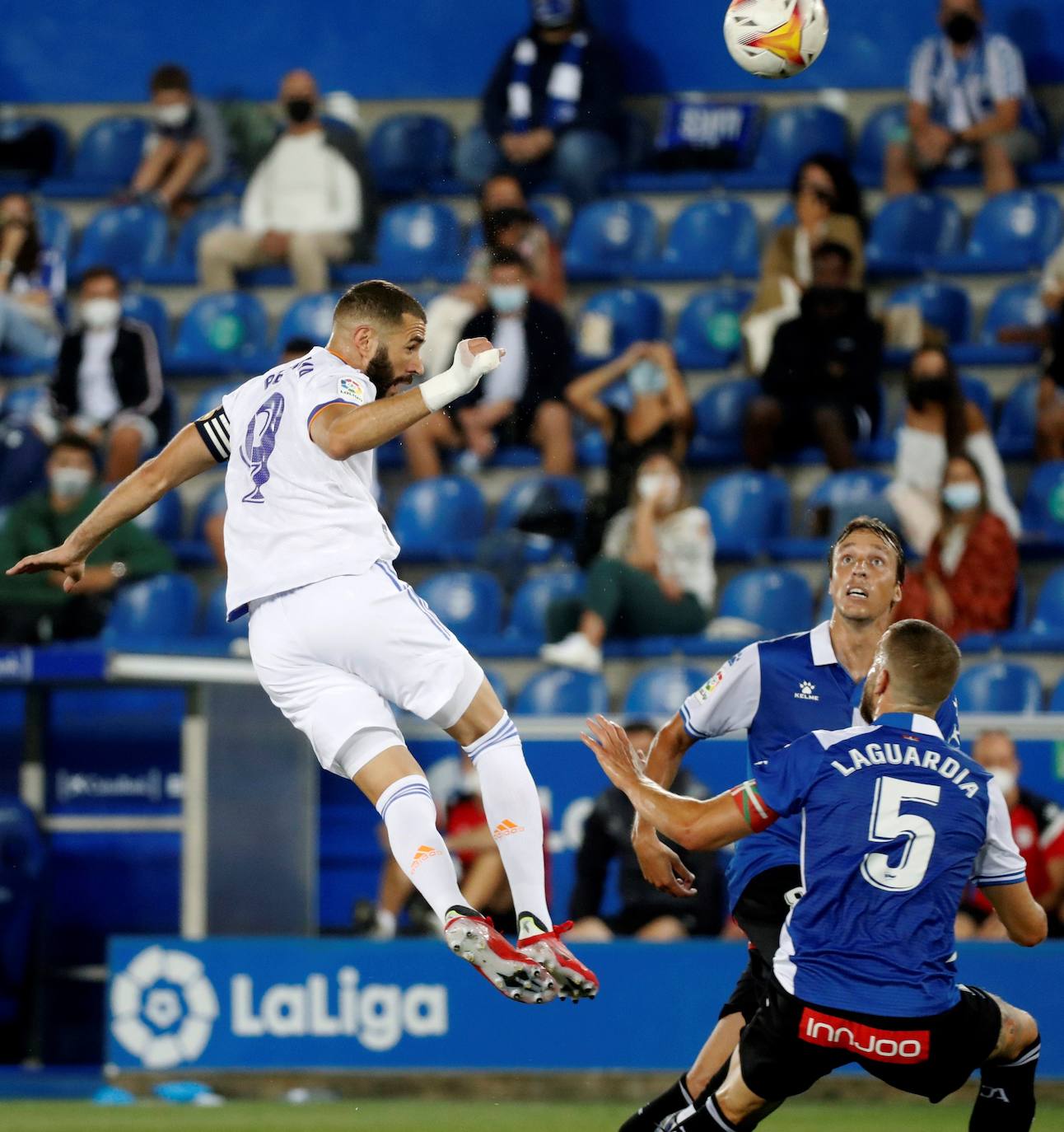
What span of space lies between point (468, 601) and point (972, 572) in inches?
109

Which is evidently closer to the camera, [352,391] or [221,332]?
[352,391]

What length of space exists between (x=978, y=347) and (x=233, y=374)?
15.2 feet

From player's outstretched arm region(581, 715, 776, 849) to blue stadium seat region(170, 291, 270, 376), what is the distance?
8614 mm

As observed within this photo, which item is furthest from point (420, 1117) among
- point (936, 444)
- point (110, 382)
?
point (110, 382)

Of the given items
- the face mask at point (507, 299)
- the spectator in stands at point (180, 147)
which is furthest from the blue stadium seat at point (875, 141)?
the spectator in stands at point (180, 147)

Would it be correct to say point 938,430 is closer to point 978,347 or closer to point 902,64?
point 978,347

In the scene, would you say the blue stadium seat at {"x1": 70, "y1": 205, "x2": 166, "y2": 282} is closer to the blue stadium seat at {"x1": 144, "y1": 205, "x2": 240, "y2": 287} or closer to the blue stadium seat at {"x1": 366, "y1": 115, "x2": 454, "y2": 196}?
the blue stadium seat at {"x1": 144, "y1": 205, "x2": 240, "y2": 287}

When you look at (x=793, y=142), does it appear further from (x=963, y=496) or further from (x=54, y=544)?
(x=54, y=544)

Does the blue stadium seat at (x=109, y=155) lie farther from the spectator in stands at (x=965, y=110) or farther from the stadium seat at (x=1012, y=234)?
the stadium seat at (x=1012, y=234)

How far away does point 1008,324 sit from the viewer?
12.9 m

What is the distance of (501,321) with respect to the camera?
11.9 m

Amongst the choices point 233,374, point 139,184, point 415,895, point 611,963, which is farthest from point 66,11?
point 611,963

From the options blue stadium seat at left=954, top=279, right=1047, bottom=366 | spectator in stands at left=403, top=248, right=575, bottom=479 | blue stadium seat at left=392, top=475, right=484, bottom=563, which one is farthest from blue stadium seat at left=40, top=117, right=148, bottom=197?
blue stadium seat at left=954, top=279, right=1047, bottom=366

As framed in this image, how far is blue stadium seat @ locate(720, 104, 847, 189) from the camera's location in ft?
45.9
